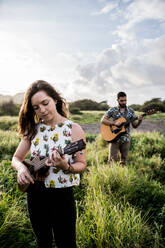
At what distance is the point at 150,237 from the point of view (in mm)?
2371

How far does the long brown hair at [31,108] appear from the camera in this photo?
66.8 inches

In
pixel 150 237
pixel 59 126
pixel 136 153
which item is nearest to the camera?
pixel 59 126

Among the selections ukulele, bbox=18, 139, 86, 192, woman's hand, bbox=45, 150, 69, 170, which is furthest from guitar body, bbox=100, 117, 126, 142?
woman's hand, bbox=45, 150, 69, 170

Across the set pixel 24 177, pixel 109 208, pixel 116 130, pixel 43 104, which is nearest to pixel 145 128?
pixel 116 130

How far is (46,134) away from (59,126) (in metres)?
0.14

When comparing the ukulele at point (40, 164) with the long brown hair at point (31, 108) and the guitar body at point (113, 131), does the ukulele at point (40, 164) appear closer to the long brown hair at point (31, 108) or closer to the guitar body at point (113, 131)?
the long brown hair at point (31, 108)

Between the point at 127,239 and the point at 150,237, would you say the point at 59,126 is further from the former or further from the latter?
the point at 150,237

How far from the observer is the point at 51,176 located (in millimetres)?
1575

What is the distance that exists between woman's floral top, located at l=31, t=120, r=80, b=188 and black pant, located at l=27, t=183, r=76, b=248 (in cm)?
7

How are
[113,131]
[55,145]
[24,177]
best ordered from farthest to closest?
[113,131], [55,145], [24,177]

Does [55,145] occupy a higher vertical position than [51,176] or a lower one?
higher

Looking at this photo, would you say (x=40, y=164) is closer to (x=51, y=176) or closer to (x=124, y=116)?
(x=51, y=176)

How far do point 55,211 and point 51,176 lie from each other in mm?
305

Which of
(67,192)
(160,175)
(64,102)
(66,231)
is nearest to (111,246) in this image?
(66,231)
